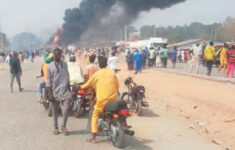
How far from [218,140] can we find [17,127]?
4587mm

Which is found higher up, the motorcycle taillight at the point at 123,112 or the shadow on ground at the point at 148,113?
the motorcycle taillight at the point at 123,112

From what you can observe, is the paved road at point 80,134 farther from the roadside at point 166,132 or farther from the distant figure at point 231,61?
the distant figure at point 231,61

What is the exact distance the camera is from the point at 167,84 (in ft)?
68.2

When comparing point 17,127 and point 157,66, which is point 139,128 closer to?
point 17,127

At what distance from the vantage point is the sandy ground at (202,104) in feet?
34.0

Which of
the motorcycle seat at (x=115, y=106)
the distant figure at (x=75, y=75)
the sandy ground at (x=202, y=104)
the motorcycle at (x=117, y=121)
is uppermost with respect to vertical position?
the distant figure at (x=75, y=75)

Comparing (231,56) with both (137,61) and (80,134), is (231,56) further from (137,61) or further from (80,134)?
(80,134)

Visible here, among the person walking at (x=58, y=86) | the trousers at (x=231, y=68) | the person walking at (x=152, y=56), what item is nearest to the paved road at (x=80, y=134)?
the person walking at (x=58, y=86)

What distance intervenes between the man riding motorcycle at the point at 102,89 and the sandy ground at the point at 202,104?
2.61 m

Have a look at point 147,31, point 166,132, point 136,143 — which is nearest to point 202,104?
point 166,132

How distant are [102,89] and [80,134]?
1.61 metres

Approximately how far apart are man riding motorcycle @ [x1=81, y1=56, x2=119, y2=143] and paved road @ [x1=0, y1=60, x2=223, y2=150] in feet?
1.63

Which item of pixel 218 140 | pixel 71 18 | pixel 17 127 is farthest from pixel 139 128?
pixel 71 18

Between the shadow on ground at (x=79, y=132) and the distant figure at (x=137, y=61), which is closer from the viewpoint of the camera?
the shadow on ground at (x=79, y=132)
